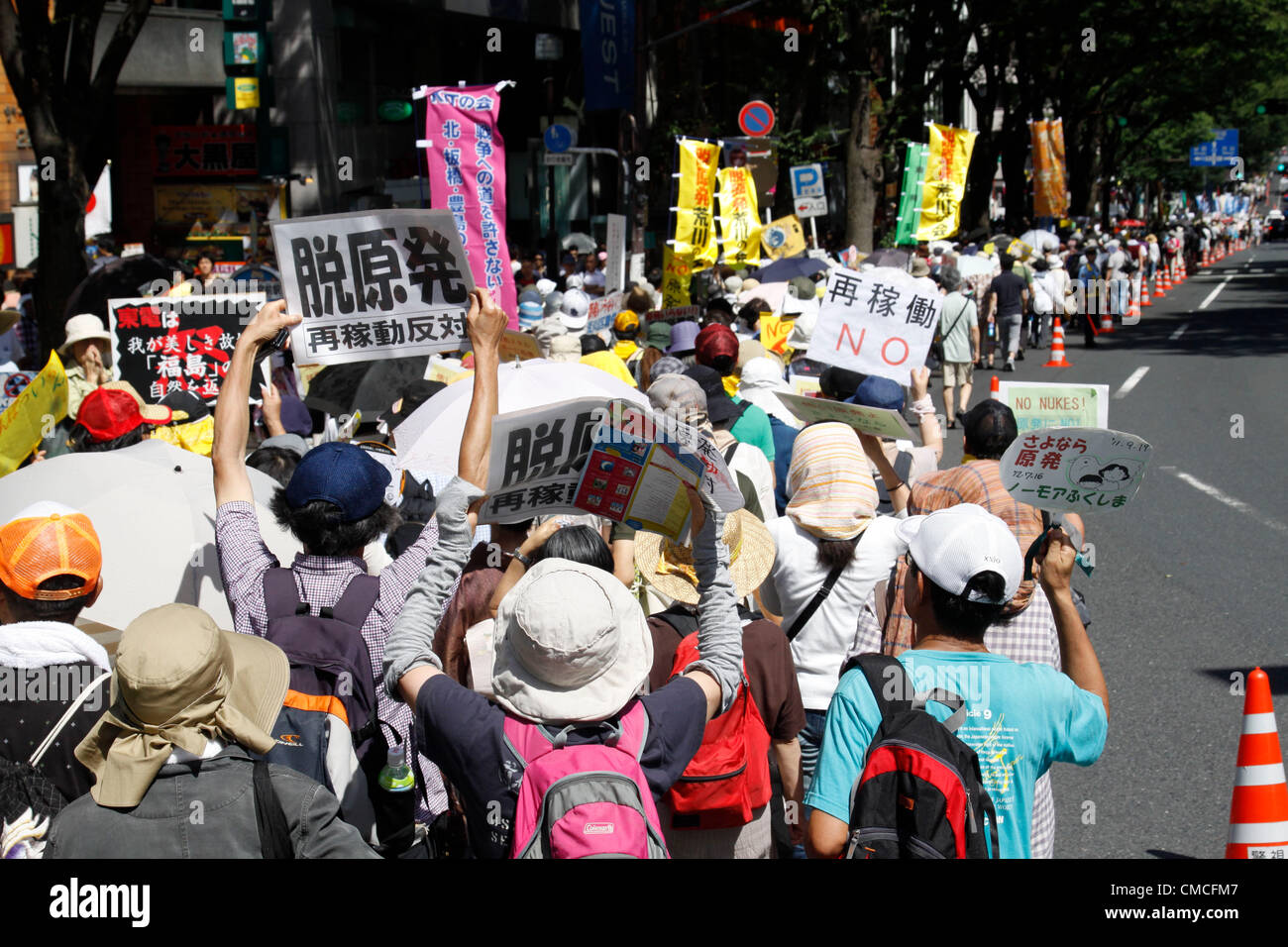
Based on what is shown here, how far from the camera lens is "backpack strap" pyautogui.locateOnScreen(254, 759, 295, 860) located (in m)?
2.38

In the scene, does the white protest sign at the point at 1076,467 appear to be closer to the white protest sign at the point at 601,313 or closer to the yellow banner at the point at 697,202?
the white protest sign at the point at 601,313

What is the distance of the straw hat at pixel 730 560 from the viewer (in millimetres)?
3869

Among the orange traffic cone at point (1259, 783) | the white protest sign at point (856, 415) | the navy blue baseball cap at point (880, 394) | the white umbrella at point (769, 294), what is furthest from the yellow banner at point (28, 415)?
the white umbrella at point (769, 294)

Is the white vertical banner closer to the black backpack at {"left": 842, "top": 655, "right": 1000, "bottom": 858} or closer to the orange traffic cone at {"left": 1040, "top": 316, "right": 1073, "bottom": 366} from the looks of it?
the orange traffic cone at {"left": 1040, "top": 316, "right": 1073, "bottom": 366}

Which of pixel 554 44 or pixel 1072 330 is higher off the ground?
pixel 554 44

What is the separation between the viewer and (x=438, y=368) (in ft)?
24.8

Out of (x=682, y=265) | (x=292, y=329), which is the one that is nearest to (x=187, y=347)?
(x=292, y=329)

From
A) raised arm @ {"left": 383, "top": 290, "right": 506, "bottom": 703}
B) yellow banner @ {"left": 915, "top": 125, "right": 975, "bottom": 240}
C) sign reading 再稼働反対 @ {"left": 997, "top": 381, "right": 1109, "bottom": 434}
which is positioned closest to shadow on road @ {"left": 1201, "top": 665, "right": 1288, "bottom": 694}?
sign reading 再稼働反対 @ {"left": 997, "top": 381, "right": 1109, "bottom": 434}

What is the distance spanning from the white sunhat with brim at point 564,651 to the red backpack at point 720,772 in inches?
37.1

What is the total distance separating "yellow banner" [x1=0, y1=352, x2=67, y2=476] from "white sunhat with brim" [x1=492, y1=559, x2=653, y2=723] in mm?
3322

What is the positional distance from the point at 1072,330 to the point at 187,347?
865 inches

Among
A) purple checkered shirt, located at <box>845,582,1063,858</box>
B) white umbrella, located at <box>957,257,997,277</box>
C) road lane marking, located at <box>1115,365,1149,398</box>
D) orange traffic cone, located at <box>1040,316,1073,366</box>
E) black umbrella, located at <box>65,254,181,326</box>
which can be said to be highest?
black umbrella, located at <box>65,254,181,326</box>

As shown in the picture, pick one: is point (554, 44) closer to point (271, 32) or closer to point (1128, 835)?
point (271, 32)

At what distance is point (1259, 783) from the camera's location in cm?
422
